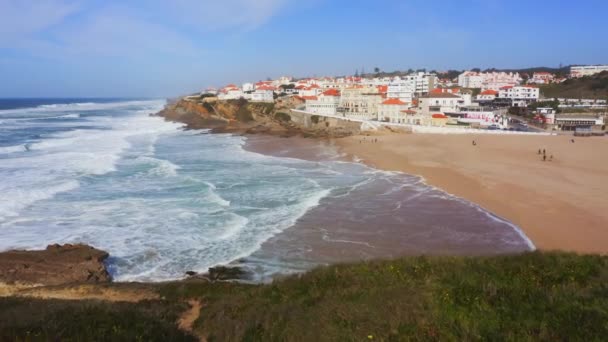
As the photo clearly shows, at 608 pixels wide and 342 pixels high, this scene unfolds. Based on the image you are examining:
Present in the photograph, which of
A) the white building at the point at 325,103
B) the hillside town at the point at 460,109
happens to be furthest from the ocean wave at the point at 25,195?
the white building at the point at 325,103

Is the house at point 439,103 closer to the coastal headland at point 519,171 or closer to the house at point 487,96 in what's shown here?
the coastal headland at point 519,171

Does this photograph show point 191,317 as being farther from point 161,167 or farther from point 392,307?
point 161,167

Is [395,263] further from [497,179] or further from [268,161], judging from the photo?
[268,161]

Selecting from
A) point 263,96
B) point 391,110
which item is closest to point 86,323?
point 391,110

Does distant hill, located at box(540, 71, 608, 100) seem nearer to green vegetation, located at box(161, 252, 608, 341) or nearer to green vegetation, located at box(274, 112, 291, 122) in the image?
green vegetation, located at box(274, 112, 291, 122)

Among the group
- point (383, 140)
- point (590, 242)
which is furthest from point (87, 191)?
point (383, 140)
